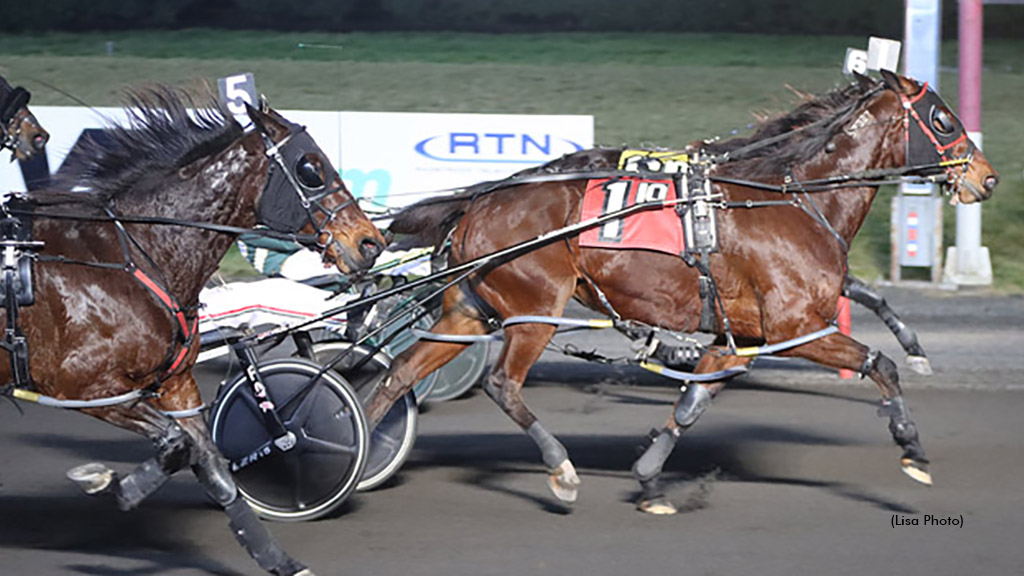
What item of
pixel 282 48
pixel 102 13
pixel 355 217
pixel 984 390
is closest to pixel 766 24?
pixel 282 48

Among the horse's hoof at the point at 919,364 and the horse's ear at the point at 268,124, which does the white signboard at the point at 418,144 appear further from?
the horse's ear at the point at 268,124

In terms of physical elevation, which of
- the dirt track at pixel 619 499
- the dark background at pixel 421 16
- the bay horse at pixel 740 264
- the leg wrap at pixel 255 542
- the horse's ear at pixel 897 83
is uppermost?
the dark background at pixel 421 16

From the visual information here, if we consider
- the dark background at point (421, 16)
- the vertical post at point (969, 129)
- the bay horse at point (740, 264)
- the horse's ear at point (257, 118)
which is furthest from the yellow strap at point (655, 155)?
the dark background at point (421, 16)

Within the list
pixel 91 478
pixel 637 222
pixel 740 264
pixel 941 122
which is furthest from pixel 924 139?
pixel 91 478

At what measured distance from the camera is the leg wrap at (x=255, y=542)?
557 cm

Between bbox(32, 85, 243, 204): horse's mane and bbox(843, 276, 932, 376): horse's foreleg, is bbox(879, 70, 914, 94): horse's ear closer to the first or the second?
bbox(843, 276, 932, 376): horse's foreleg

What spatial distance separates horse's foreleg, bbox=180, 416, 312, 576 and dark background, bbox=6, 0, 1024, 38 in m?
17.6

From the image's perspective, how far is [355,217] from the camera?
566cm

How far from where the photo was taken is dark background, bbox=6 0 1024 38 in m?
22.7

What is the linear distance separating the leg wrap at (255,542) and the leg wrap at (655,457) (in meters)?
1.84

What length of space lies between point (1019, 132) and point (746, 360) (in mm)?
12310

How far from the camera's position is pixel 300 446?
21.8 ft

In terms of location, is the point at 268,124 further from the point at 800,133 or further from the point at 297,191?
the point at 800,133

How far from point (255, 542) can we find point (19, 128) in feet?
8.56
